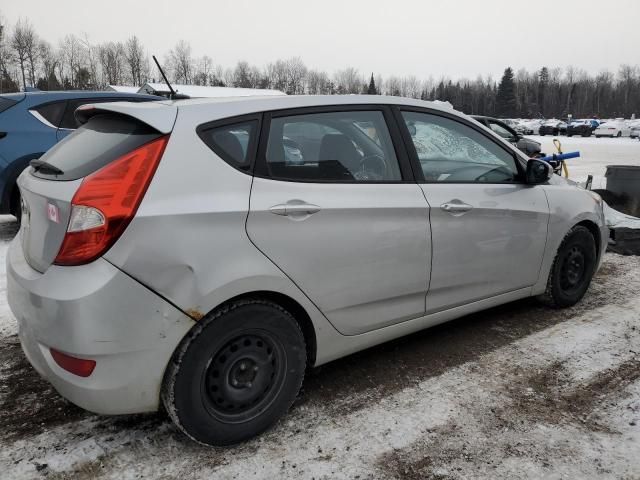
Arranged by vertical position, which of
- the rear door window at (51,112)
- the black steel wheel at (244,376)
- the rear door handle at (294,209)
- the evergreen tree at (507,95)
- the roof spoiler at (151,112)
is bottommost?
the black steel wheel at (244,376)

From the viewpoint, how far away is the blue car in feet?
19.3

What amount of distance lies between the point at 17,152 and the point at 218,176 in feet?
15.7

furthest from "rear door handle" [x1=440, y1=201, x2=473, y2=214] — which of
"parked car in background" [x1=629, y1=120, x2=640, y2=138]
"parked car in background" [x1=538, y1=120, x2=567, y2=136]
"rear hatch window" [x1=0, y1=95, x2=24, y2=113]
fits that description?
"parked car in background" [x1=538, y1=120, x2=567, y2=136]

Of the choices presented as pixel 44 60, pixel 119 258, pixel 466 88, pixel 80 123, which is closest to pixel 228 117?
pixel 119 258

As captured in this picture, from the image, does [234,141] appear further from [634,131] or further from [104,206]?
[634,131]

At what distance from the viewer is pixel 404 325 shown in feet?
10.00

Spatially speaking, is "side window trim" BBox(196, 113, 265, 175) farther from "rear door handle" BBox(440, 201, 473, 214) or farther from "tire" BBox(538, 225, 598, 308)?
"tire" BBox(538, 225, 598, 308)

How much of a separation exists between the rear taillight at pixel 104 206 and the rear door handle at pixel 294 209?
0.57 metres

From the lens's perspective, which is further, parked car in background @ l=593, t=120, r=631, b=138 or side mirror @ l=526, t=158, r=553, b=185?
parked car in background @ l=593, t=120, r=631, b=138

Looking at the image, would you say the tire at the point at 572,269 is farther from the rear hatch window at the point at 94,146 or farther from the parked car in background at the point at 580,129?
the parked car in background at the point at 580,129

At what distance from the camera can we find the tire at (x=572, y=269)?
158 inches

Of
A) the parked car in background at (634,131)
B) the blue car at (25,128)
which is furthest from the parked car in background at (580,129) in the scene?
the blue car at (25,128)

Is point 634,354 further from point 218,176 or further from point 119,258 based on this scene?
point 119,258

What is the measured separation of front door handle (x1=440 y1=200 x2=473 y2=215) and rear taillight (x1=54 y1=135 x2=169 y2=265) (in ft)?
5.57
